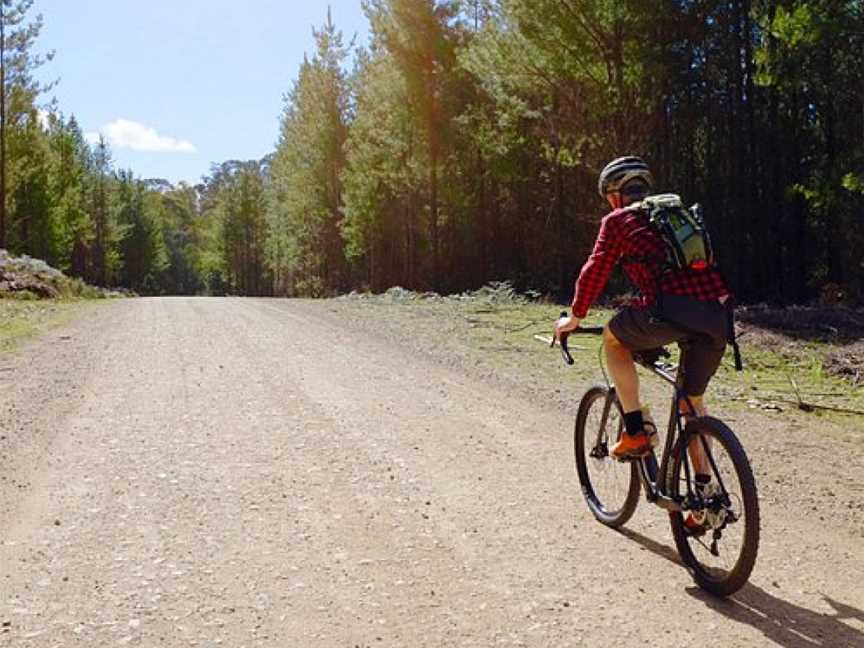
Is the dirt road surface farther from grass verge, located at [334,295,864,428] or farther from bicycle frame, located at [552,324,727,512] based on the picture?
grass verge, located at [334,295,864,428]

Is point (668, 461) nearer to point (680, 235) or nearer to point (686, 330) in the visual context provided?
point (686, 330)

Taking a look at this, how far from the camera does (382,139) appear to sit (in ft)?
113

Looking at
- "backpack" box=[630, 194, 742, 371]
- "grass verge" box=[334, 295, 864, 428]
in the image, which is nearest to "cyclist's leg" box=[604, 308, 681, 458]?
"backpack" box=[630, 194, 742, 371]

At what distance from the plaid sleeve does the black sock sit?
0.69 metres

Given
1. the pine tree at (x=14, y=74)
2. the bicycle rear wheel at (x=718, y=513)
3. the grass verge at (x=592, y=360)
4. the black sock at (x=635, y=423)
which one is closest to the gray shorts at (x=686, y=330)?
the bicycle rear wheel at (x=718, y=513)

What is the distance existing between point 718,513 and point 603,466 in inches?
52.1

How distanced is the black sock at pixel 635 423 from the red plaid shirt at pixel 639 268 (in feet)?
2.22

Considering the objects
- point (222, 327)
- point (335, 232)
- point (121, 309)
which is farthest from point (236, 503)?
point (335, 232)

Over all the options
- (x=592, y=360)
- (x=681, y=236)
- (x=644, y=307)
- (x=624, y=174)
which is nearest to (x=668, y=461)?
(x=644, y=307)

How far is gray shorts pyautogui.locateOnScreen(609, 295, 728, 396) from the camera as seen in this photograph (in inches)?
152

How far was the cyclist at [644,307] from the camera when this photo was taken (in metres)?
3.88

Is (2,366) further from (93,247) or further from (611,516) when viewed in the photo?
(93,247)

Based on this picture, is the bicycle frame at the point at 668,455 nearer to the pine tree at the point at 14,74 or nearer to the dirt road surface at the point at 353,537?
the dirt road surface at the point at 353,537

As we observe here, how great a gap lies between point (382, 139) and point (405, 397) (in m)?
27.6
